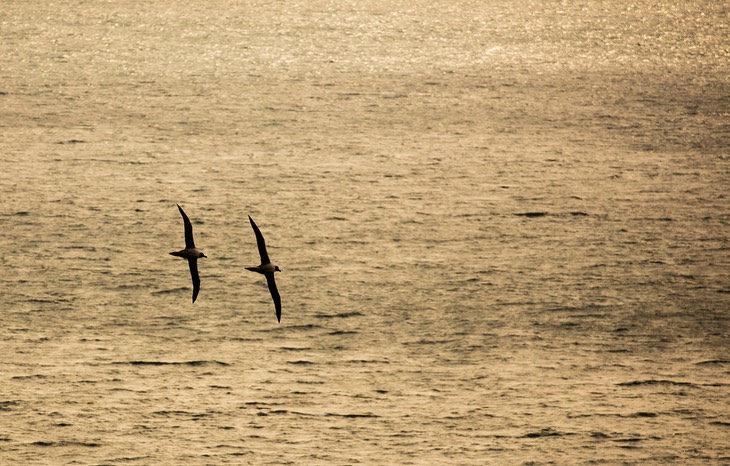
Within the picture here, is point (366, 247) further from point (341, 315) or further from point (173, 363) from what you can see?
point (173, 363)

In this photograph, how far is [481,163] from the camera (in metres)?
17.9

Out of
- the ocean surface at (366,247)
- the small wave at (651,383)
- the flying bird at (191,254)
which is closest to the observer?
the flying bird at (191,254)

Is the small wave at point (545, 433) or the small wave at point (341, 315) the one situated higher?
the small wave at point (341, 315)

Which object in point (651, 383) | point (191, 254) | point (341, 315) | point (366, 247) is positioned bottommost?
point (651, 383)

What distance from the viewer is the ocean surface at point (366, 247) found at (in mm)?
12078

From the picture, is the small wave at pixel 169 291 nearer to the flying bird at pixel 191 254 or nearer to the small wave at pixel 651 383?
the small wave at pixel 651 383

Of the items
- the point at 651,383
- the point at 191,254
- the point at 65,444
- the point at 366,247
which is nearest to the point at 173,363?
the point at 65,444

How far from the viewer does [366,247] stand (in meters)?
15.6

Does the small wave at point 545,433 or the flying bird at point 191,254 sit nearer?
the flying bird at point 191,254

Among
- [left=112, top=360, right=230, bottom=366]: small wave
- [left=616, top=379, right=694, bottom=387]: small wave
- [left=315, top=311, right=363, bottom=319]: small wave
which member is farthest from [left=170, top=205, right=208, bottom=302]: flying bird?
[left=315, top=311, right=363, bottom=319]: small wave

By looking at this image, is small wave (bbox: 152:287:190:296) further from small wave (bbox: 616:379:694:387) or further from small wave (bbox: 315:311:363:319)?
small wave (bbox: 616:379:694:387)

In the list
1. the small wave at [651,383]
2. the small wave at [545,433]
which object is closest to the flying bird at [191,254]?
the small wave at [545,433]

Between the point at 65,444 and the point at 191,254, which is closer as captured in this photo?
the point at 191,254

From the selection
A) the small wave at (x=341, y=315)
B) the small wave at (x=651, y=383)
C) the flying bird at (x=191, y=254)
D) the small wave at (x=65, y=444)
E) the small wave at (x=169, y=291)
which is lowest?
the small wave at (x=65, y=444)
